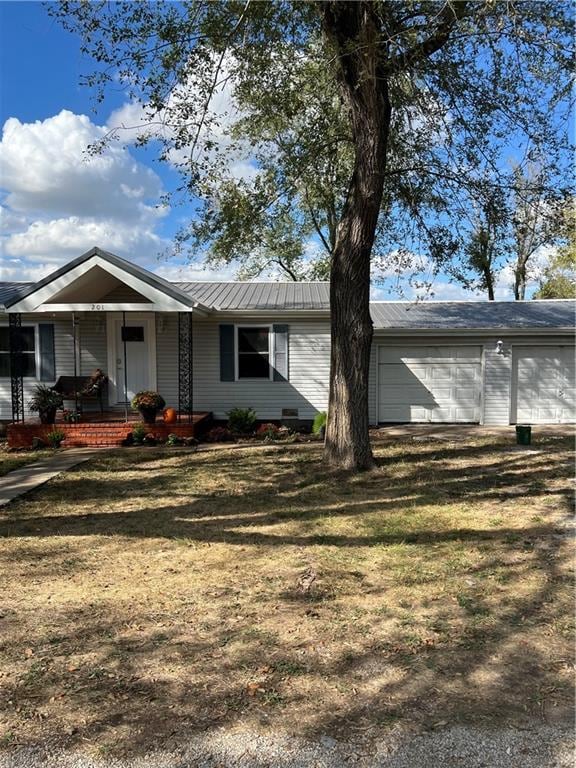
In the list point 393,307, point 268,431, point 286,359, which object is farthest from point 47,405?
point 393,307

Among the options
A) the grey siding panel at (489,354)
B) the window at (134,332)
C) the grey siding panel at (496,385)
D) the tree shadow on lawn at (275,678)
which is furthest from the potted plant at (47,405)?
the grey siding panel at (496,385)

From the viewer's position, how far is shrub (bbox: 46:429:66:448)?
10.8m

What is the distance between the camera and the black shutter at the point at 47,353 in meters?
12.8

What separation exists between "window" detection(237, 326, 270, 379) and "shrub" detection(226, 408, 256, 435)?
3.67ft

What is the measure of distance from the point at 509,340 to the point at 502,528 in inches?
339

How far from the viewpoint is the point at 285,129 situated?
10188mm

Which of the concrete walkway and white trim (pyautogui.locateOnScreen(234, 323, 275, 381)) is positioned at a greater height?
white trim (pyautogui.locateOnScreen(234, 323, 275, 381))

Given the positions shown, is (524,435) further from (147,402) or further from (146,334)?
(146,334)

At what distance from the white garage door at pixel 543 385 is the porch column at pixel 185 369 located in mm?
7637

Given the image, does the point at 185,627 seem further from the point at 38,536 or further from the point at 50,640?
the point at 38,536

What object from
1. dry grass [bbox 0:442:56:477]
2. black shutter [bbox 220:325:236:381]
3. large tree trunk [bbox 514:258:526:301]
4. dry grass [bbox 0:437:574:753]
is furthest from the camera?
large tree trunk [bbox 514:258:526:301]

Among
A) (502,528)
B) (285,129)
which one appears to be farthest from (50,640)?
(285,129)

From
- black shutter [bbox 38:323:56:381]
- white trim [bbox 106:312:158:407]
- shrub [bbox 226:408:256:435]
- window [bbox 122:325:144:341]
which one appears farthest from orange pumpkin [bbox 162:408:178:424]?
black shutter [bbox 38:323:56:381]

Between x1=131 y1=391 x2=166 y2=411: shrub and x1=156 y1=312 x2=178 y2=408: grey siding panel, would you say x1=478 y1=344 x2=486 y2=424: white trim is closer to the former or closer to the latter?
x1=156 y1=312 x2=178 y2=408: grey siding panel
